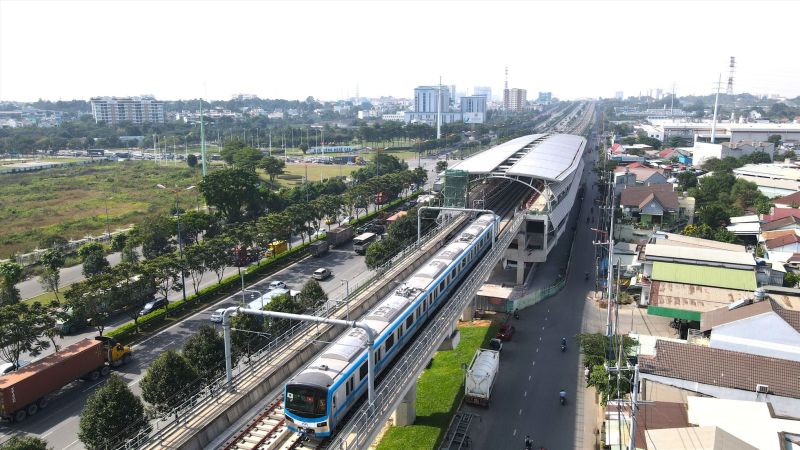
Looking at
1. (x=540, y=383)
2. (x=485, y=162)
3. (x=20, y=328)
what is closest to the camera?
(x=20, y=328)

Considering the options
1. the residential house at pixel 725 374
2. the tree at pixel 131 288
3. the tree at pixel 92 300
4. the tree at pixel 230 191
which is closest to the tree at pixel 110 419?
the tree at pixel 92 300

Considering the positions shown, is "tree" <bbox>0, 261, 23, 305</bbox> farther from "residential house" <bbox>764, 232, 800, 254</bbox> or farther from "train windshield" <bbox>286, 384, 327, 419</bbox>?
"residential house" <bbox>764, 232, 800, 254</bbox>

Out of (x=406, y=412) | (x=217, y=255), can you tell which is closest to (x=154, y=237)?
(x=217, y=255)

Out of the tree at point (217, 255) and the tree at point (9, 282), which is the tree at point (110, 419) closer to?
the tree at point (217, 255)

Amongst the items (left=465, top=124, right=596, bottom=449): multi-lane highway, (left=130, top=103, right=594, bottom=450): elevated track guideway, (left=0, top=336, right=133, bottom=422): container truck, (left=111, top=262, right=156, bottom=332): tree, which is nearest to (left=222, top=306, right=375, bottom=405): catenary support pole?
(left=130, top=103, right=594, bottom=450): elevated track guideway

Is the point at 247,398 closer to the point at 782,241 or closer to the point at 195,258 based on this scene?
the point at 195,258
